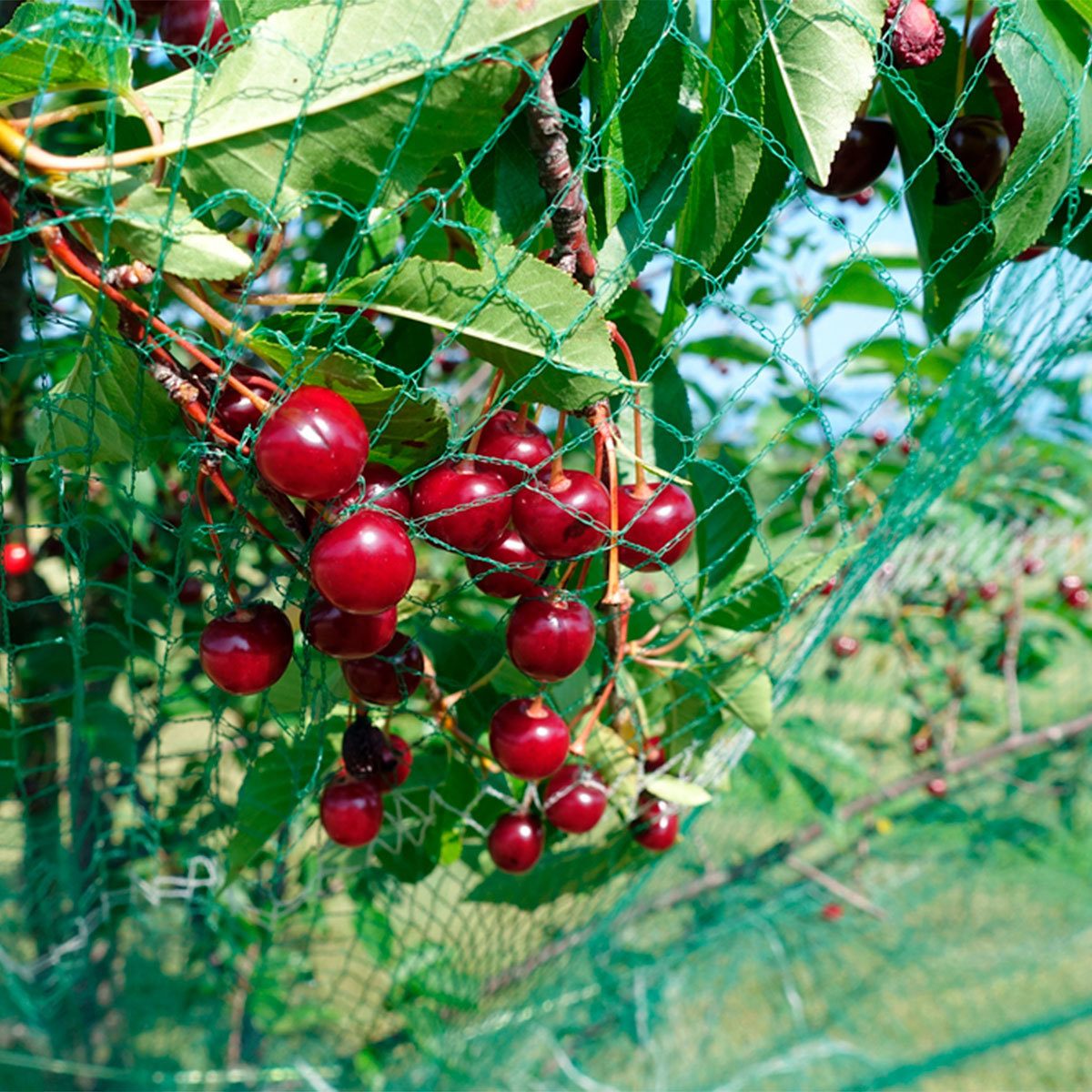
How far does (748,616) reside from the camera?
771mm

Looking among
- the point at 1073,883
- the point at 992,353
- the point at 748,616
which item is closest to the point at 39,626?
the point at 748,616

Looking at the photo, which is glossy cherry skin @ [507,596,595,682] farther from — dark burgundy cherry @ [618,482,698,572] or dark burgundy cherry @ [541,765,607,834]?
dark burgundy cherry @ [541,765,607,834]

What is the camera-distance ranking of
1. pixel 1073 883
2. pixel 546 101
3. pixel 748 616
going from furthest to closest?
pixel 1073 883
pixel 748 616
pixel 546 101

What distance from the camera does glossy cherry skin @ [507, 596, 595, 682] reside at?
1.85 feet

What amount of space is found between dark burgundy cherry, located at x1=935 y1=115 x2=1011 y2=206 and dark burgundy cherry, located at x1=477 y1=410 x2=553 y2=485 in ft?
1.06

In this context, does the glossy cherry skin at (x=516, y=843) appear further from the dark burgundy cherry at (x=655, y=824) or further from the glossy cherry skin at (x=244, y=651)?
the glossy cherry skin at (x=244, y=651)

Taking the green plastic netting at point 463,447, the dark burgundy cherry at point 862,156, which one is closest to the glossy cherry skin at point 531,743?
the green plastic netting at point 463,447

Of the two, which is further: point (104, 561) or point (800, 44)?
point (104, 561)

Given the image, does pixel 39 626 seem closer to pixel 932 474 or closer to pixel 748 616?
pixel 748 616

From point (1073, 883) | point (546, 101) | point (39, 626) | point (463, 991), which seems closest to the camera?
point (546, 101)

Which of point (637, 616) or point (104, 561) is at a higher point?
point (637, 616)

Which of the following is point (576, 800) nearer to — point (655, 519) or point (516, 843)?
point (516, 843)

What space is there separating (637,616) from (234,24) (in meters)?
0.51

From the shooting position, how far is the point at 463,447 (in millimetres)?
556
